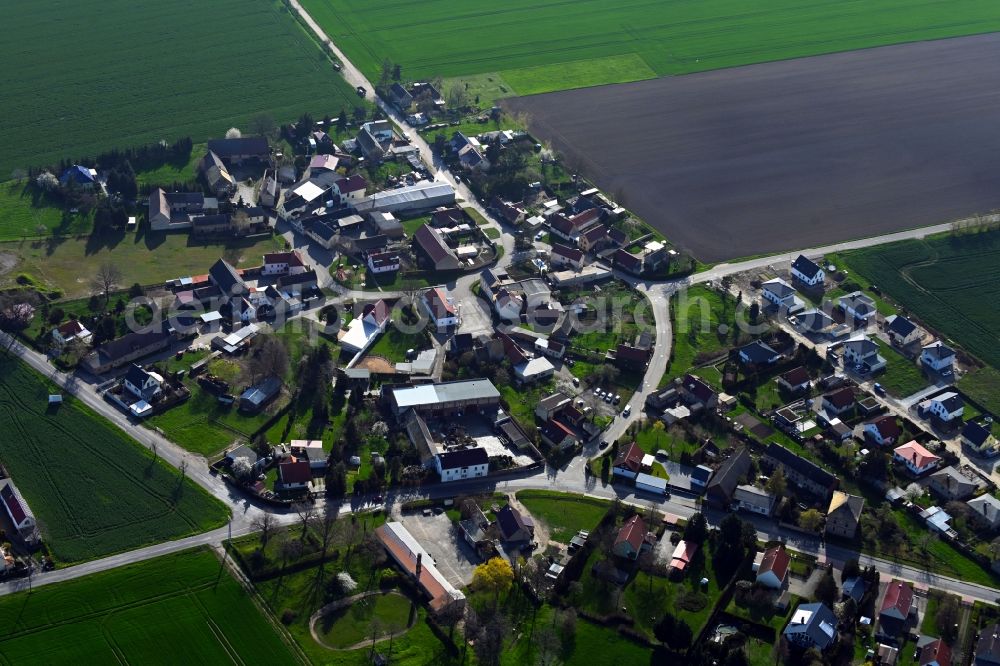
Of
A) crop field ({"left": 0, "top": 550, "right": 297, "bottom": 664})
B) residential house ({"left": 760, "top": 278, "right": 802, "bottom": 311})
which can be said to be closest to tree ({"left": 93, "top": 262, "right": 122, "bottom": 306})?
crop field ({"left": 0, "top": 550, "right": 297, "bottom": 664})

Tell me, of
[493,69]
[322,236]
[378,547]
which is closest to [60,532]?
[378,547]

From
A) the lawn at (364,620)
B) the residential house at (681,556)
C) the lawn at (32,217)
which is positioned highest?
the lawn at (32,217)

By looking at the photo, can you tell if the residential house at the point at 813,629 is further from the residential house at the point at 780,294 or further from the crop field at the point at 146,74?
the crop field at the point at 146,74

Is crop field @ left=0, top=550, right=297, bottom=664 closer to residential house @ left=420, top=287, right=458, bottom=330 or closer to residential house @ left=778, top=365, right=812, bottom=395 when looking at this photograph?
residential house @ left=420, top=287, right=458, bottom=330

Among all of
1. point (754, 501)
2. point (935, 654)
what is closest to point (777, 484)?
point (754, 501)

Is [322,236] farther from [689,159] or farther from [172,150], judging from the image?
[689,159]

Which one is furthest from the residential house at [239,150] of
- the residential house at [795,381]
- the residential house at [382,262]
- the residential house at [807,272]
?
the residential house at [795,381]
